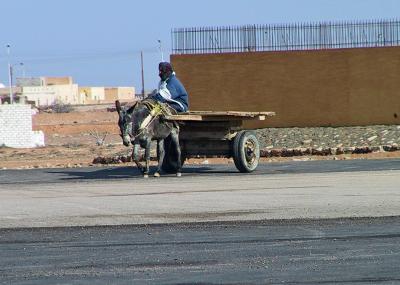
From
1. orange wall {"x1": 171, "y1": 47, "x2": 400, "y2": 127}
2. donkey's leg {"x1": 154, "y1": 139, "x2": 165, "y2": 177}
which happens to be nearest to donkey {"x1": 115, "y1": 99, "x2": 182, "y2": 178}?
donkey's leg {"x1": 154, "y1": 139, "x2": 165, "y2": 177}

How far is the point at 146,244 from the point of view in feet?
38.8

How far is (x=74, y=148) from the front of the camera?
4753 centimetres

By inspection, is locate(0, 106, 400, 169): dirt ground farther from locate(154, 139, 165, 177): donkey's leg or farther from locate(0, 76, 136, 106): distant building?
locate(0, 76, 136, 106): distant building

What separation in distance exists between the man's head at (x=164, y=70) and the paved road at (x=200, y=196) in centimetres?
222

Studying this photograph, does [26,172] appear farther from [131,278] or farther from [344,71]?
[131,278]

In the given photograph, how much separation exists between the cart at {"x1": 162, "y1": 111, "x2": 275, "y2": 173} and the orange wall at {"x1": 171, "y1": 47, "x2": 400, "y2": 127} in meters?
11.1

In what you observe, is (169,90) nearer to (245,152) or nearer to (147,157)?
(147,157)

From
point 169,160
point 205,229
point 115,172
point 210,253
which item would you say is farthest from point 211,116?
point 210,253

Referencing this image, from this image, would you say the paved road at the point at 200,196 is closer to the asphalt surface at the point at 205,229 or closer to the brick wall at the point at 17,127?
the asphalt surface at the point at 205,229

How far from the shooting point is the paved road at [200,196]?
14.5 metres

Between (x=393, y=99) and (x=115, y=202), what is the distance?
1872 centimetres

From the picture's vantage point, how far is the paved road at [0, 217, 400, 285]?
9.73 metres

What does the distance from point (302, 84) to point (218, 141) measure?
1186 cm

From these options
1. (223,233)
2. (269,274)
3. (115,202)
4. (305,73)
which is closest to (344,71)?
(305,73)
